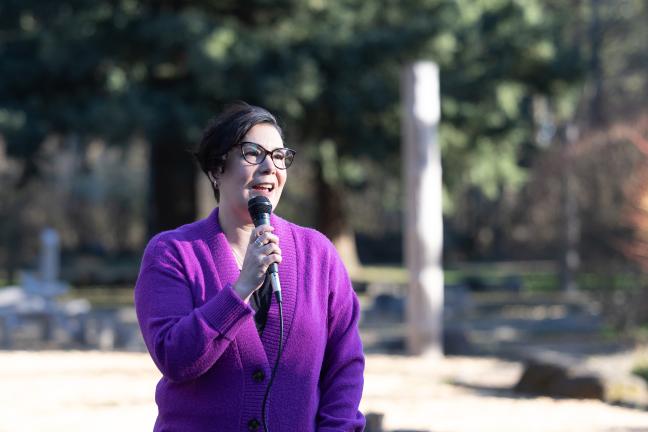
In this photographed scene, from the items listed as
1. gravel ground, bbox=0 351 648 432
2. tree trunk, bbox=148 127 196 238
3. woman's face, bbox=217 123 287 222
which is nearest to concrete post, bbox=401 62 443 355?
gravel ground, bbox=0 351 648 432

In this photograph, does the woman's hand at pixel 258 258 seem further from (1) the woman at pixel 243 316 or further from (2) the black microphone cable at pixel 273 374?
(2) the black microphone cable at pixel 273 374

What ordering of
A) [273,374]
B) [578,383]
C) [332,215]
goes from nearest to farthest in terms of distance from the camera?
[273,374] < [578,383] < [332,215]

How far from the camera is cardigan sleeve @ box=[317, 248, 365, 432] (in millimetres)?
3107

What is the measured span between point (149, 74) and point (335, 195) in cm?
814

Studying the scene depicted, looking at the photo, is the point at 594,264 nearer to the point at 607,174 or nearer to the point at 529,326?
the point at 529,326

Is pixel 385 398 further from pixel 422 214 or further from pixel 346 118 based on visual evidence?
pixel 346 118

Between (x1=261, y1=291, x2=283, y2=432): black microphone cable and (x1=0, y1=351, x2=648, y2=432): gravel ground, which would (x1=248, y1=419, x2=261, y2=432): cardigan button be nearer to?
(x1=261, y1=291, x2=283, y2=432): black microphone cable

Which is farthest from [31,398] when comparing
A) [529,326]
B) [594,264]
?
[594,264]

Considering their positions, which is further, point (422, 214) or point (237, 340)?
point (422, 214)

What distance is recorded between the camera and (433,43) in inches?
826

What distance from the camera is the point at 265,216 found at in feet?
9.43

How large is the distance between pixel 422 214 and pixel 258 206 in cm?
1160

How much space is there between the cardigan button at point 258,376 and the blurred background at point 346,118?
11722 millimetres

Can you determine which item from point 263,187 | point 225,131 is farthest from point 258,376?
point 225,131
